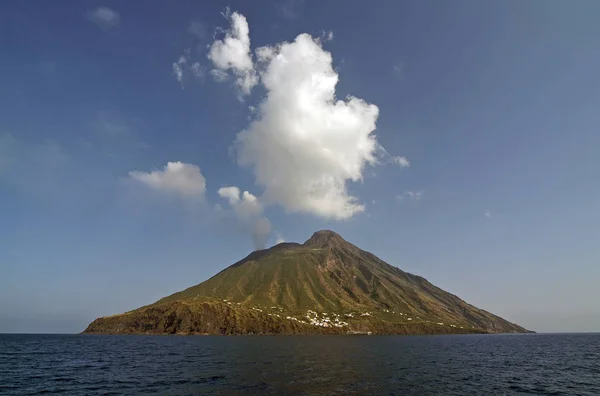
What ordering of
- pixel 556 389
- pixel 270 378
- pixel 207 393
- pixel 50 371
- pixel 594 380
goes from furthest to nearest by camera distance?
pixel 50 371 < pixel 594 380 < pixel 270 378 < pixel 556 389 < pixel 207 393

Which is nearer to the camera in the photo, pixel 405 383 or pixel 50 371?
pixel 405 383

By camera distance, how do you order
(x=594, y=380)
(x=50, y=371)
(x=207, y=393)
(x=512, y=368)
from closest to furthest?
(x=207, y=393) → (x=594, y=380) → (x=50, y=371) → (x=512, y=368)

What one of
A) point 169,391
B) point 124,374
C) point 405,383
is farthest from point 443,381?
point 124,374

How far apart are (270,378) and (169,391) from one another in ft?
63.5

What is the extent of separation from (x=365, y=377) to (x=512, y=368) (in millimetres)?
48114

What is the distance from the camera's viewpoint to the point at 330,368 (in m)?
83.6

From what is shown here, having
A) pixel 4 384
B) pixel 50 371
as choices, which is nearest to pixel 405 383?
pixel 4 384

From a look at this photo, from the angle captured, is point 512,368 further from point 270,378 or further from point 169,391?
point 169,391

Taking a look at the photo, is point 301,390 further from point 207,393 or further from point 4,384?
point 4,384

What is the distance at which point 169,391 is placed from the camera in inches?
2183

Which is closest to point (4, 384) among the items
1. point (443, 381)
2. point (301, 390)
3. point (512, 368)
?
point (301, 390)

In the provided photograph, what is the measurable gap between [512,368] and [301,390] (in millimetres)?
67155

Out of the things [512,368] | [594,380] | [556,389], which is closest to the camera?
[556,389]

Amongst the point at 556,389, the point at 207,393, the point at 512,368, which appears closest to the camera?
the point at 207,393
